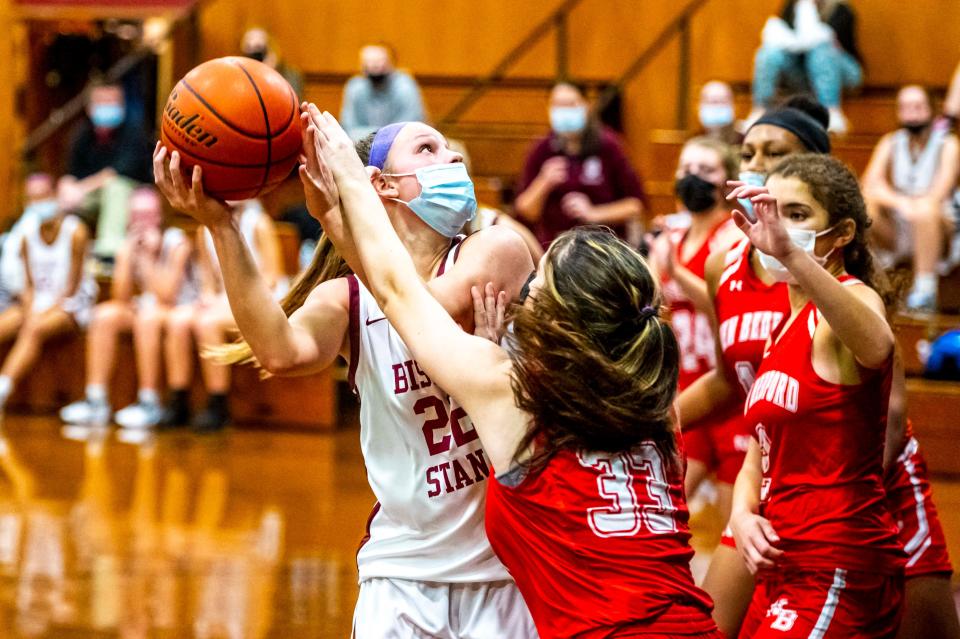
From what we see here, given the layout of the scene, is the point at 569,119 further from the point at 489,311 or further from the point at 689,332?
the point at 489,311

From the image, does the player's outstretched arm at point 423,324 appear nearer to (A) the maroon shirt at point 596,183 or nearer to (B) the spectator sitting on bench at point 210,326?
(B) the spectator sitting on bench at point 210,326

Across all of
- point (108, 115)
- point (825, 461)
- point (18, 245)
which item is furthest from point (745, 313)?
point (108, 115)

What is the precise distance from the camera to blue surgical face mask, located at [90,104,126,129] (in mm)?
10602

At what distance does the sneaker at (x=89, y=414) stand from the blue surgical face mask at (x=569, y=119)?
135 inches

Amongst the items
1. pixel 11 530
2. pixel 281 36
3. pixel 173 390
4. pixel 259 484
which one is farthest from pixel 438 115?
pixel 11 530

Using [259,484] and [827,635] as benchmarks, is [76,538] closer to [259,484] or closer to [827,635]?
[259,484]

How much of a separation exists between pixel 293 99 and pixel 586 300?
2.62 ft

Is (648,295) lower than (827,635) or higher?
higher

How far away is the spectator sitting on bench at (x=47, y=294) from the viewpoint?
9.55 metres

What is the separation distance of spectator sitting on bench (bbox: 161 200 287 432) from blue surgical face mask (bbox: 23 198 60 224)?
4.74 feet

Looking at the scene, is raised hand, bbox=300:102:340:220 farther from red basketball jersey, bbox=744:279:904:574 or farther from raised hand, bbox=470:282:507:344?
red basketball jersey, bbox=744:279:904:574

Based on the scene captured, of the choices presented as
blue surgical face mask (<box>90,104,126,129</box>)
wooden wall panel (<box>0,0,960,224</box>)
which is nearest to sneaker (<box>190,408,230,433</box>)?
blue surgical face mask (<box>90,104,126,129</box>)

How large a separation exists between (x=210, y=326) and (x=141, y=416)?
735mm

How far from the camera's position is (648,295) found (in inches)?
95.4
